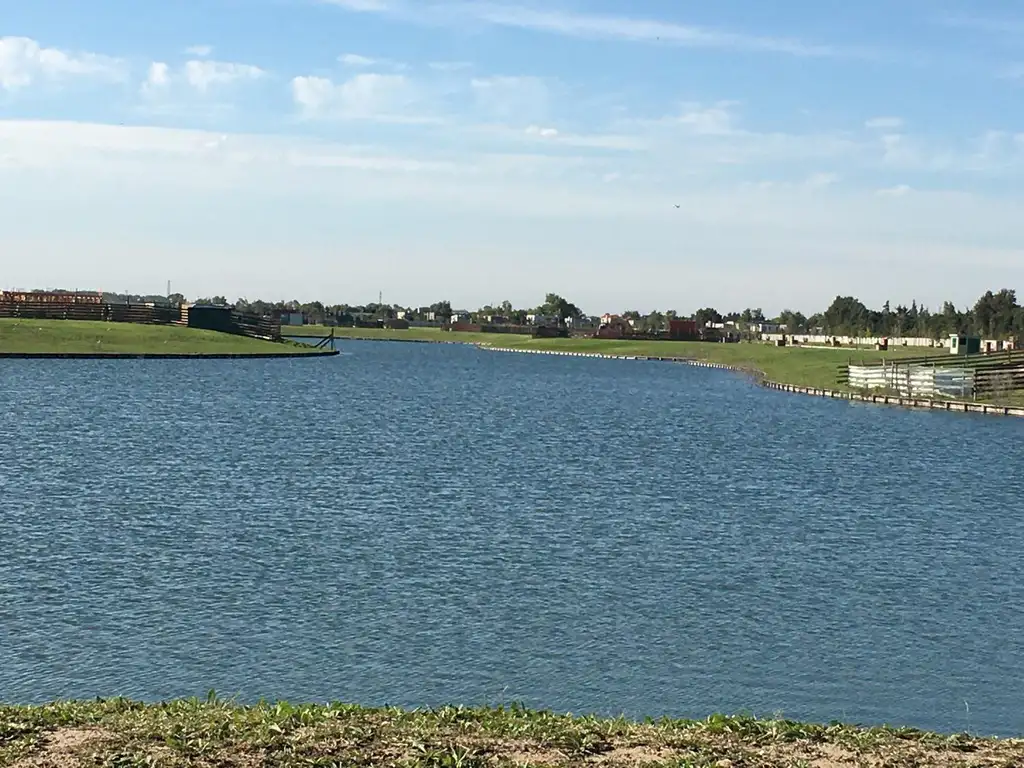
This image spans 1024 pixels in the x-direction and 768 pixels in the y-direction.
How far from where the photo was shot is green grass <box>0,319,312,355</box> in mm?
156375

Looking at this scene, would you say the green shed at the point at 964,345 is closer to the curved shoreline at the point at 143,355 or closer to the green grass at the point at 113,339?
the curved shoreline at the point at 143,355

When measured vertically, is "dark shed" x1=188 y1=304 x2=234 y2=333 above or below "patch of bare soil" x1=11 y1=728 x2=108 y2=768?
above

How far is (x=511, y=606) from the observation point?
92.4 feet

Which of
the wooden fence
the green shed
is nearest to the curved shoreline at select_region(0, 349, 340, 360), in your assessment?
the wooden fence

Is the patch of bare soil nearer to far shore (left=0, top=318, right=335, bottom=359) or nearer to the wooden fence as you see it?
the wooden fence

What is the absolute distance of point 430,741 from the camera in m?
14.5

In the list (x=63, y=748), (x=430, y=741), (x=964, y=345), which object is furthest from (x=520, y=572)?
(x=964, y=345)

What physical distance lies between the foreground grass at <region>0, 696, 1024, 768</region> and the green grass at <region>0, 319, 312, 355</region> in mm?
144134

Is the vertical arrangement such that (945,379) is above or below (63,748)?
above

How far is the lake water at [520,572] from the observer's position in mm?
22531

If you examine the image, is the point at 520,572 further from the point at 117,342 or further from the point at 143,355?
the point at 117,342

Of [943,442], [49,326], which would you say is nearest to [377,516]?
[943,442]

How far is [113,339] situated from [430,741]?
160m

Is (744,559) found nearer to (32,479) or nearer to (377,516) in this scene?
(377,516)
